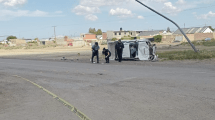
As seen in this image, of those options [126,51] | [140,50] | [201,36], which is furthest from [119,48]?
[201,36]

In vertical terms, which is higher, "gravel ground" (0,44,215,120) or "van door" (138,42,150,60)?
"van door" (138,42,150,60)

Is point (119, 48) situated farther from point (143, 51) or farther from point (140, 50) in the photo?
point (143, 51)

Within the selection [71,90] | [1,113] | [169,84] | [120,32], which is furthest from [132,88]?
[120,32]

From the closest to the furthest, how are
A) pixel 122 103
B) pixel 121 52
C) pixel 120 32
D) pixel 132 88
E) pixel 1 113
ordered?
pixel 1 113
pixel 122 103
pixel 132 88
pixel 121 52
pixel 120 32

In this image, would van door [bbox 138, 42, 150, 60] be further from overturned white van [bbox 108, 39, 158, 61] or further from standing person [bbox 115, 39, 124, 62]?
standing person [bbox 115, 39, 124, 62]

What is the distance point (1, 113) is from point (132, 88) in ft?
14.4

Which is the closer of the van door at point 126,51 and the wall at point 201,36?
the van door at point 126,51

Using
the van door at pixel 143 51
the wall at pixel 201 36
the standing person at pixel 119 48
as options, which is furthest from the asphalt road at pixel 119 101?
the wall at pixel 201 36

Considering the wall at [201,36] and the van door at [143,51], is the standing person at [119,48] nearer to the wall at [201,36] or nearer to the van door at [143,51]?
the van door at [143,51]

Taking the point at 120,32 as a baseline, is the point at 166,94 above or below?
below

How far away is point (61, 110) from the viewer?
22.2 ft

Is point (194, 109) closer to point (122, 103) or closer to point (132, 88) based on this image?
point (122, 103)

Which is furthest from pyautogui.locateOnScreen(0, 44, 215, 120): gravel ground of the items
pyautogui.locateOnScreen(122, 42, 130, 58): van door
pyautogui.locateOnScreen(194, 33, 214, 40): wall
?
pyautogui.locateOnScreen(194, 33, 214, 40): wall

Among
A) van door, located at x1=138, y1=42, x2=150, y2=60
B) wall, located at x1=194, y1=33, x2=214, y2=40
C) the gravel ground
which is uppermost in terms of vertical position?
wall, located at x1=194, y1=33, x2=214, y2=40
